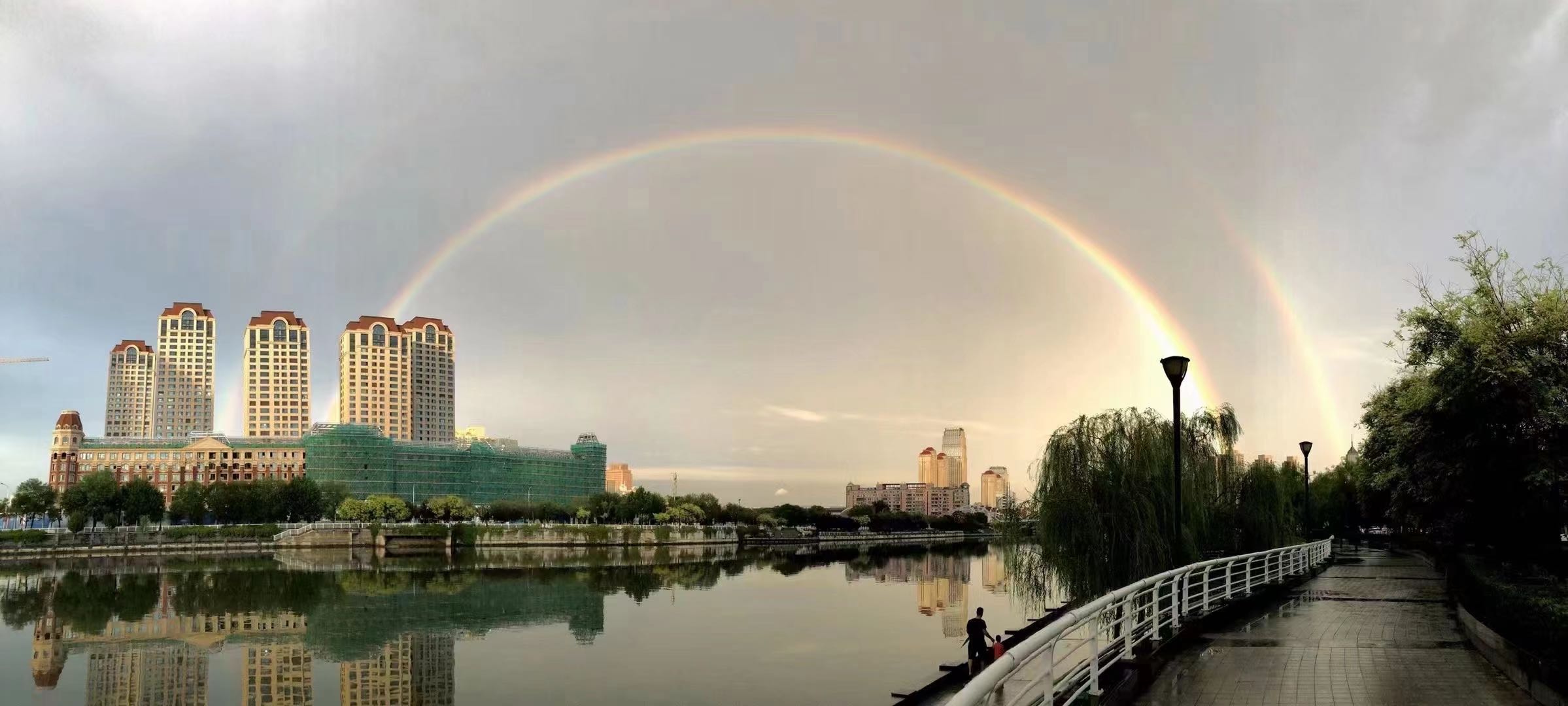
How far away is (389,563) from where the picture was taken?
82.6 metres

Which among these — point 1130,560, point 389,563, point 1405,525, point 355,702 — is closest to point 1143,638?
point 1130,560

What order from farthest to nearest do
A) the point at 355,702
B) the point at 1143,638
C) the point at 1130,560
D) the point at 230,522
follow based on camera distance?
the point at 230,522
the point at 355,702
the point at 1130,560
the point at 1143,638

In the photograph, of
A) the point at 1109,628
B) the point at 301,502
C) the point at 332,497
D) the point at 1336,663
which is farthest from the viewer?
the point at 332,497

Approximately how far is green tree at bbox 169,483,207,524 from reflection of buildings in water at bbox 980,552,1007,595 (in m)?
82.4

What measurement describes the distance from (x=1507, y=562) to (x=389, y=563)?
76.8 m

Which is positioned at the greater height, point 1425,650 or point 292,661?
point 1425,650

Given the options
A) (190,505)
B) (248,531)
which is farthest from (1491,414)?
(190,505)

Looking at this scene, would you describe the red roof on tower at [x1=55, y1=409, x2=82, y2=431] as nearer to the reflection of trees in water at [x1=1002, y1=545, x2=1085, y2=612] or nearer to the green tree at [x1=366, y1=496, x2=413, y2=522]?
the green tree at [x1=366, y1=496, x2=413, y2=522]

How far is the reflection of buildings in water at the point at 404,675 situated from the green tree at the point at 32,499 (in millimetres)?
92644

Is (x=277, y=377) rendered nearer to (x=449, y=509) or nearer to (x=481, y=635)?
(x=449, y=509)

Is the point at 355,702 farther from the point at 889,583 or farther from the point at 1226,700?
the point at 889,583

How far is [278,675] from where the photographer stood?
28484 millimetres

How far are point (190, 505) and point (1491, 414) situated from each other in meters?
120

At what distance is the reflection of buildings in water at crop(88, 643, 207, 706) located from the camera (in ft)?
81.8
